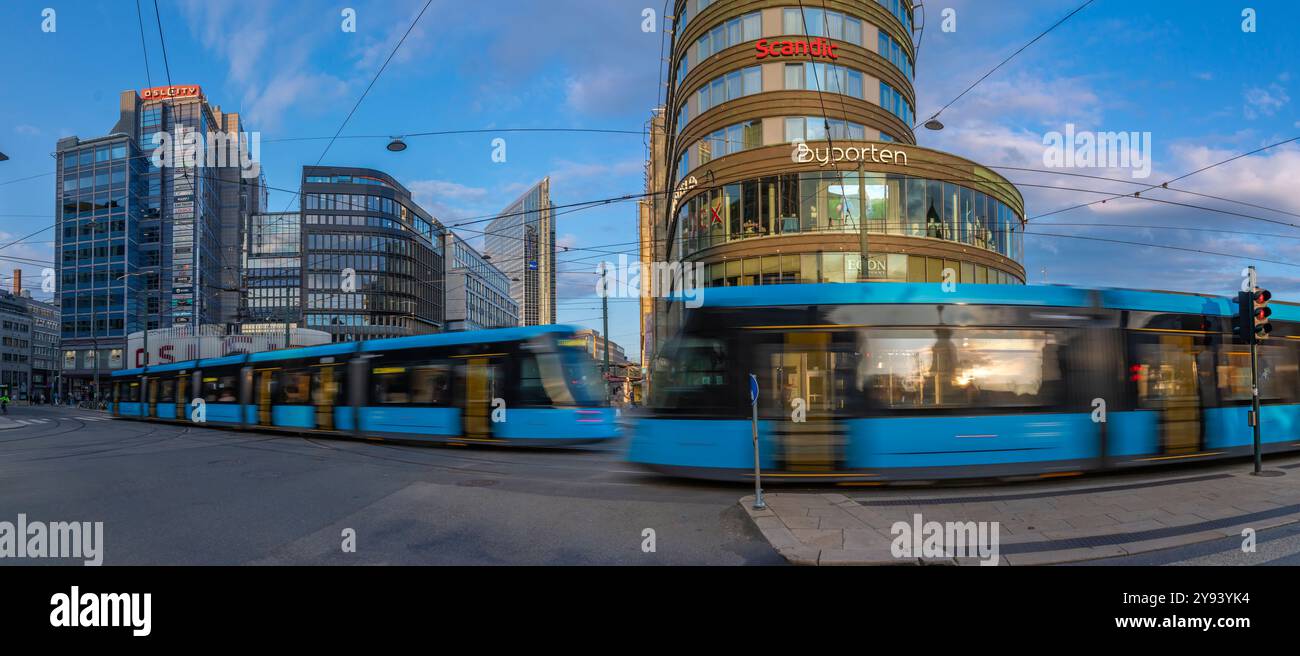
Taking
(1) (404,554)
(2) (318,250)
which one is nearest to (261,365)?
(1) (404,554)

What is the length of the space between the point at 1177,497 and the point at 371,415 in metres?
16.7

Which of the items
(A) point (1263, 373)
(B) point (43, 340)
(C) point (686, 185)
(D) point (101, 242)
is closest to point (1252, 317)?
(A) point (1263, 373)

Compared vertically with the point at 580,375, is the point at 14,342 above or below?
above

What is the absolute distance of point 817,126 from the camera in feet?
87.5

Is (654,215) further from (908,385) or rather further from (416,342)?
(908,385)

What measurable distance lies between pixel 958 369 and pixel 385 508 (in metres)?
8.12

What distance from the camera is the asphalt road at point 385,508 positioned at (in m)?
5.89

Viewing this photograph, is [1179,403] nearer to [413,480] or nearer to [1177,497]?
[1177,497]

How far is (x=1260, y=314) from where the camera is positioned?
9688mm

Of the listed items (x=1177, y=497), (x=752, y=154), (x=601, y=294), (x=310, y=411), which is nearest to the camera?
(x=1177, y=497)

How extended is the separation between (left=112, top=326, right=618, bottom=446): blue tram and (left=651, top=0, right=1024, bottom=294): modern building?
544 inches

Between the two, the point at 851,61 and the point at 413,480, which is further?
the point at 851,61

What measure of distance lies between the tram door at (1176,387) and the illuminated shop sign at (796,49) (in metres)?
20.2

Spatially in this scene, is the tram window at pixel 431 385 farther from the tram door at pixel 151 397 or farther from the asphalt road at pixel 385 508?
the tram door at pixel 151 397
